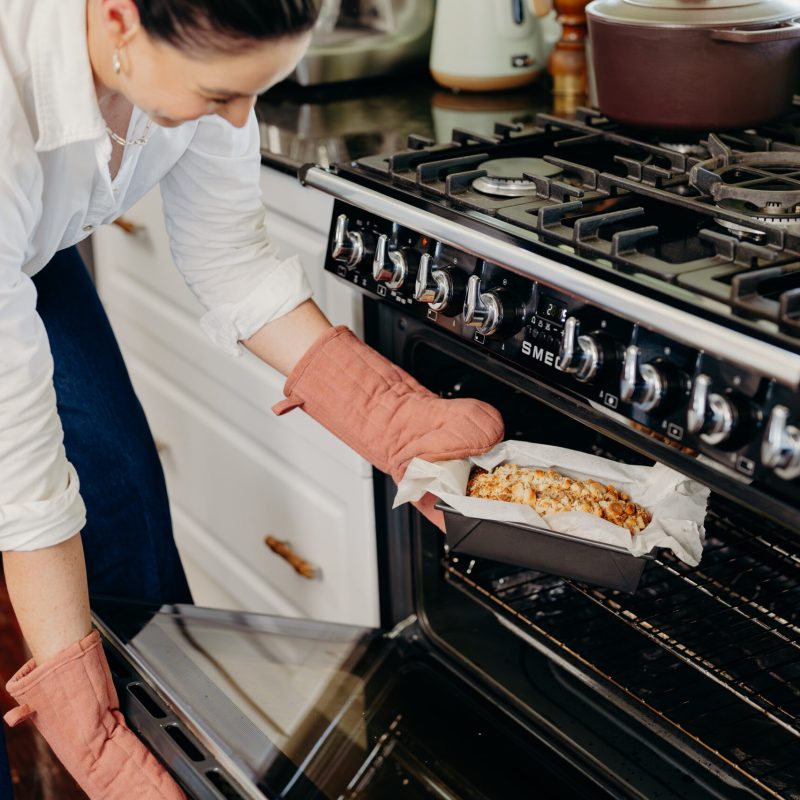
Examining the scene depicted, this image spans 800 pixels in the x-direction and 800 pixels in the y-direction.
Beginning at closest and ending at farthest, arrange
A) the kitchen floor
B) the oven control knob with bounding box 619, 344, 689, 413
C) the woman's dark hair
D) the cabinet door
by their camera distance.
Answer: the woman's dark hair → the oven control knob with bounding box 619, 344, 689, 413 → the cabinet door → the kitchen floor

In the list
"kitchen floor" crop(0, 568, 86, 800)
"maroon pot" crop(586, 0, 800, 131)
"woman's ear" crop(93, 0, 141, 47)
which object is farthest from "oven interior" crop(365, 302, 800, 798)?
"kitchen floor" crop(0, 568, 86, 800)

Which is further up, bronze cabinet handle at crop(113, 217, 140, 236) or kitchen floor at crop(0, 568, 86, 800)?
bronze cabinet handle at crop(113, 217, 140, 236)

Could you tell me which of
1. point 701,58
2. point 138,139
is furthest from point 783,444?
point 138,139

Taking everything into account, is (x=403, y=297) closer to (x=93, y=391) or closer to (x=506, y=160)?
(x=506, y=160)

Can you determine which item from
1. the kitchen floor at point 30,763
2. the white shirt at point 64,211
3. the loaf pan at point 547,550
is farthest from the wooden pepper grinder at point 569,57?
the kitchen floor at point 30,763

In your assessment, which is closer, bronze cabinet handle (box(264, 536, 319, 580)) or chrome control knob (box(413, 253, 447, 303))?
chrome control knob (box(413, 253, 447, 303))

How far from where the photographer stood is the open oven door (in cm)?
108

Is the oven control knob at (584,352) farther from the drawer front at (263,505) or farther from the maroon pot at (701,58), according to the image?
the drawer front at (263,505)

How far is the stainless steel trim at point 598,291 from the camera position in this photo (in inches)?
32.8

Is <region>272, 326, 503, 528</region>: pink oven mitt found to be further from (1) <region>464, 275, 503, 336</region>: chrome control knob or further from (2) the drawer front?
(2) the drawer front

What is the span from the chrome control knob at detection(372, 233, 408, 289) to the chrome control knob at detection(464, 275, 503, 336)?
0.11 metres

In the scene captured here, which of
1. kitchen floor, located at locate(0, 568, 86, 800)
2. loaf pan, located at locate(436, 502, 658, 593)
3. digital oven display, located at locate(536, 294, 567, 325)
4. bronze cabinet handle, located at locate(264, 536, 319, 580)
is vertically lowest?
kitchen floor, located at locate(0, 568, 86, 800)

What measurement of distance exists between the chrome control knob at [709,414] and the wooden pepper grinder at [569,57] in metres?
0.87

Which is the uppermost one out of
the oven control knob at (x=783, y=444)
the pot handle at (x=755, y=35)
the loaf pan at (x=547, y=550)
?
the pot handle at (x=755, y=35)
